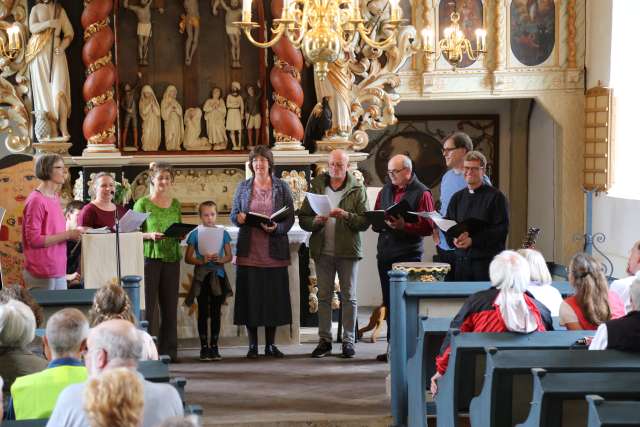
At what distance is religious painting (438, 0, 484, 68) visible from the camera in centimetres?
1373

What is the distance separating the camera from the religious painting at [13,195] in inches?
435

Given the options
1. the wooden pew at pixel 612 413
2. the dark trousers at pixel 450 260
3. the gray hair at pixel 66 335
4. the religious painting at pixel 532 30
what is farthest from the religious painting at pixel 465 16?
the wooden pew at pixel 612 413

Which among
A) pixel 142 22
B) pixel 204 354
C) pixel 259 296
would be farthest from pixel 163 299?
pixel 142 22

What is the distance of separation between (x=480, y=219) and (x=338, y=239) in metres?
1.34

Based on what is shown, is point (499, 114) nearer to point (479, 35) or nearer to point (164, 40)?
point (479, 35)

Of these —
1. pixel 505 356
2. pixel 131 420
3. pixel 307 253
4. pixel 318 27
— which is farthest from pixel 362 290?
pixel 131 420

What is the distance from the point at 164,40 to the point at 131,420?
837 cm

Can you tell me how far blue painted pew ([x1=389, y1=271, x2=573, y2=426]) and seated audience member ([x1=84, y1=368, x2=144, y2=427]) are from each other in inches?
135

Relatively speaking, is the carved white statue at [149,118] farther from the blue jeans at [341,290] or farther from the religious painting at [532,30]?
the religious painting at [532,30]

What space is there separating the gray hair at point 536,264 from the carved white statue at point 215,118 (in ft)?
18.6

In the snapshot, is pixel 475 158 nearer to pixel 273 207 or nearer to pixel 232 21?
pixel 273 207

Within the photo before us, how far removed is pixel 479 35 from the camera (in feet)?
36.1

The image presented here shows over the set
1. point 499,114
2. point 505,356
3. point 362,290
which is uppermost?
point 499,114

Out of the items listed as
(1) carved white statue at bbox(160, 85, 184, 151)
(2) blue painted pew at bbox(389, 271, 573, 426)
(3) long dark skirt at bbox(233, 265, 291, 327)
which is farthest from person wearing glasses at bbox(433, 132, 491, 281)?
(1) carved white statue at bbox(160, 85, 184, 151)
